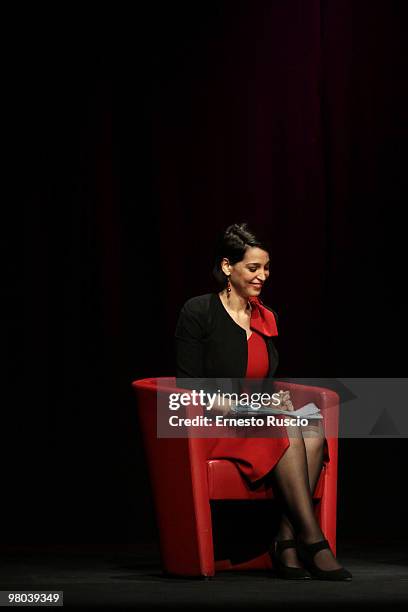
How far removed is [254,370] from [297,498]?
52 cm

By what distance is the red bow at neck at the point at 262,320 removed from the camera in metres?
3.84

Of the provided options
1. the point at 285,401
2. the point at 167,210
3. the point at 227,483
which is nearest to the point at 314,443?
the point at 285,401

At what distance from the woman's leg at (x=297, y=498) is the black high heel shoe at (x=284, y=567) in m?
0.02

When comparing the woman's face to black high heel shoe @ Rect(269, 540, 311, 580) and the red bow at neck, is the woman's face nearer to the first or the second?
the red bow at neck

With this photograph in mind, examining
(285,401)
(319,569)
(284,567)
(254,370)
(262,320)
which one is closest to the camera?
(319,569)

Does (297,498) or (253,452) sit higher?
(253,452)

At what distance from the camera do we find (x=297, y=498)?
3.40 metres

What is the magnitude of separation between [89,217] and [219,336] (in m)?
0.98

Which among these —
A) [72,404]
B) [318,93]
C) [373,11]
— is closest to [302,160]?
[318,93]

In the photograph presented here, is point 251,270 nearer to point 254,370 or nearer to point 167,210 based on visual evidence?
point 254,370

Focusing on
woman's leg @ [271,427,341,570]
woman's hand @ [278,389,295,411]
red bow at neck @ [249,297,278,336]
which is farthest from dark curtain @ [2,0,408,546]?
woman's leg @ [271,427,341,570]

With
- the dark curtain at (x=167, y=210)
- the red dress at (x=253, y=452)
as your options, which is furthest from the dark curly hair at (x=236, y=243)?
the dark curtain at (x=167, y=210)

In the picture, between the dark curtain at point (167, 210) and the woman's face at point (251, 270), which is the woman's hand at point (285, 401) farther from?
the dark curtain at point (167, 210)

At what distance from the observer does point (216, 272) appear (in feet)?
12.5
